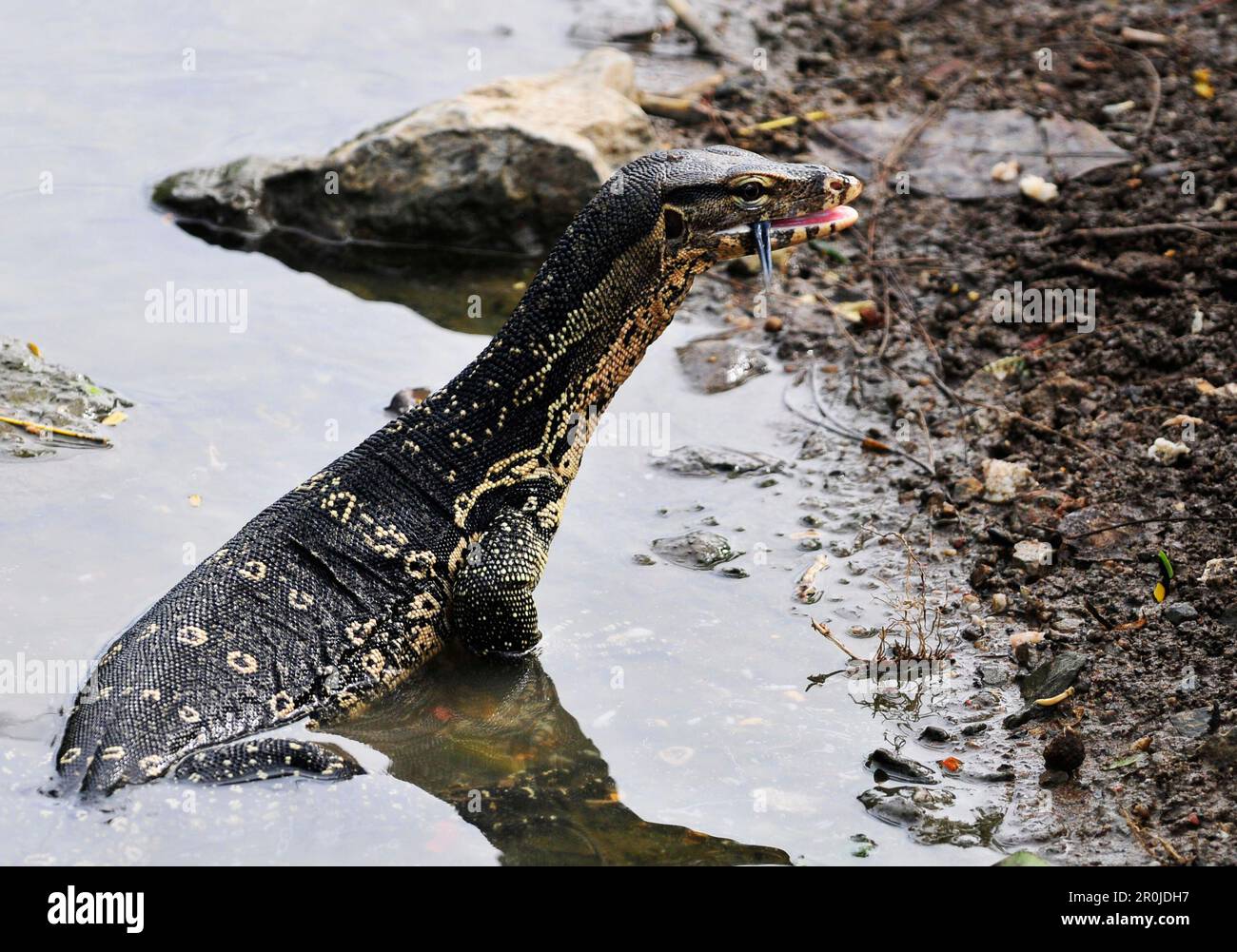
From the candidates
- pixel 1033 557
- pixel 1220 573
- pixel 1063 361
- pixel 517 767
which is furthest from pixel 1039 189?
pixel 517 767

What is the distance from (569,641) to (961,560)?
2.46 m

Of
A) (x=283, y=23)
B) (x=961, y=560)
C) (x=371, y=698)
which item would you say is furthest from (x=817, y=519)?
(x=283, y=23)

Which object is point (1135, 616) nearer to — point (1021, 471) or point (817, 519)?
point (1021, 471)

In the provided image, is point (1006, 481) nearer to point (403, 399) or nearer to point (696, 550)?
point (696, 550)

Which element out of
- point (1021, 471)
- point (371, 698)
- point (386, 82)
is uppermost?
point (386, 82)

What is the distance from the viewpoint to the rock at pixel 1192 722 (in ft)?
21.3

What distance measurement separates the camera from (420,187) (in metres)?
11.6

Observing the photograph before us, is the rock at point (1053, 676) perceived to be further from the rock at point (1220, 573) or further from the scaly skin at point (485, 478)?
the scaly skin at point (485, 478)

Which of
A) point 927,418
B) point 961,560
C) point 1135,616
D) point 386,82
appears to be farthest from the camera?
point 386,82

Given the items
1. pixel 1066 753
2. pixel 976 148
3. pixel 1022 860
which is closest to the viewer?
pixel 1022 860

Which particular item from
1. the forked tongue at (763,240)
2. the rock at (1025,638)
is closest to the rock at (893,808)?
the rock at (1025,638)

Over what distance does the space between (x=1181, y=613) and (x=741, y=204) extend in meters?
3.13

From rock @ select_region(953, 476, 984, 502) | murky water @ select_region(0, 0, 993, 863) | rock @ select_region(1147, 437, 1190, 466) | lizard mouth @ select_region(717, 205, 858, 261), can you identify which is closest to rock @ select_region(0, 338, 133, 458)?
murky water @ select_region(0, 0, 993, 863)

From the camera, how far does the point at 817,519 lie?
8859 mm
